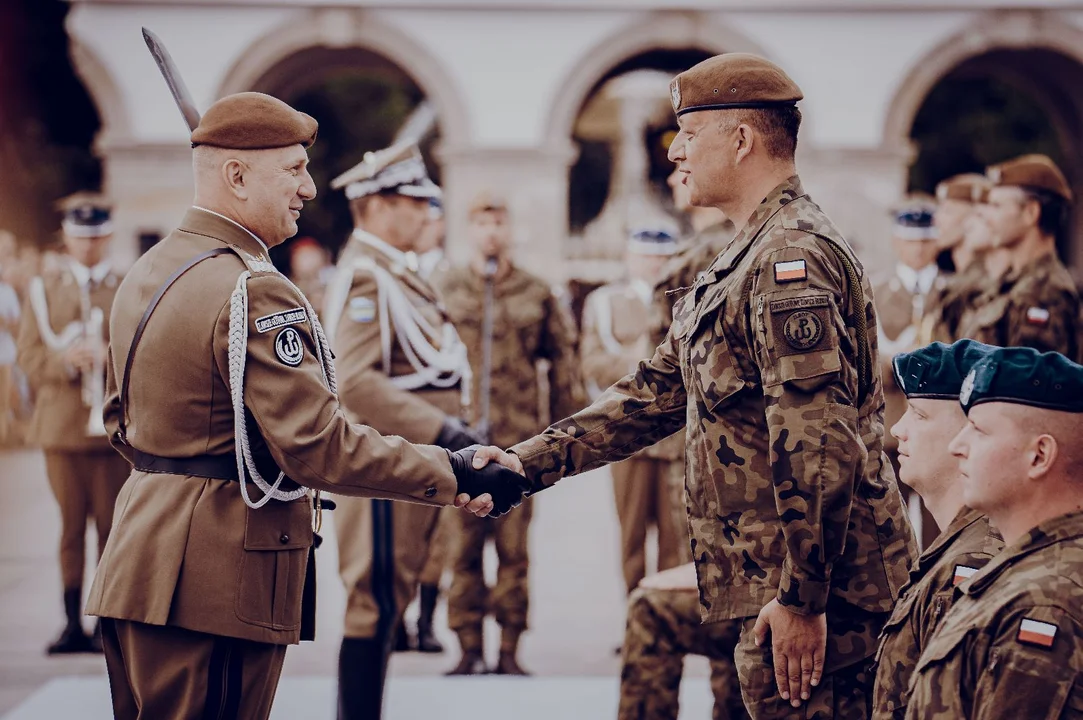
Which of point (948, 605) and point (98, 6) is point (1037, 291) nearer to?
point (948, 605)

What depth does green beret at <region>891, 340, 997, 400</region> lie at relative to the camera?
10.2 feet

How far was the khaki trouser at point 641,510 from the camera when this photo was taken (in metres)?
7.37

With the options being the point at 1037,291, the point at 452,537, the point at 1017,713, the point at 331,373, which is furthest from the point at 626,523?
the point at 1017,713

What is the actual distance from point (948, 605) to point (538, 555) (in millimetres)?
7816

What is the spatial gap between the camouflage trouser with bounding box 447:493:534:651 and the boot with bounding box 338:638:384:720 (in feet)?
6.27

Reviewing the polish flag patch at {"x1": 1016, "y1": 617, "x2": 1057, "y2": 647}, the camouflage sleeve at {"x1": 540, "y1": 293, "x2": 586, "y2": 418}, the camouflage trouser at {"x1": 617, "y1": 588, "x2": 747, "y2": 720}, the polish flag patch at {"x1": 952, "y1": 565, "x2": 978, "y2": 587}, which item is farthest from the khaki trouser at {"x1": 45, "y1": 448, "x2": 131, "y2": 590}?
the polish flag patch at {"x1": 1016, "y1": 617, "x2": 1057, "y2": 647}

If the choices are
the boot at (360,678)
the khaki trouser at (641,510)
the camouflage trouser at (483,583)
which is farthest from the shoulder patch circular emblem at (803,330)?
the khaki trouser at (641,510)

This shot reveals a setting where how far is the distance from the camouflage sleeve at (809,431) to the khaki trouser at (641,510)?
13.4ft

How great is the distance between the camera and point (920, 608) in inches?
112

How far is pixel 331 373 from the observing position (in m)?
3.79

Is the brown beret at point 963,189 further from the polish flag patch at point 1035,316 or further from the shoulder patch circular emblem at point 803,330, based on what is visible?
the shoulder patch circular emblem at point 803,330

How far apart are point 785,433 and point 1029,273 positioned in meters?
3.72

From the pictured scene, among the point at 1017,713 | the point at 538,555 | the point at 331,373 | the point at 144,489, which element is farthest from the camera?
the point at 538,555

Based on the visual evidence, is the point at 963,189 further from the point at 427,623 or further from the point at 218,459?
the point at 218,459
